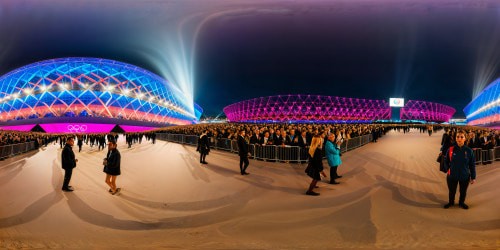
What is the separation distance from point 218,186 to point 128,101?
196ft

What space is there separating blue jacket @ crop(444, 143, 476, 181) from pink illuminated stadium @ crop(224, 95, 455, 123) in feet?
406

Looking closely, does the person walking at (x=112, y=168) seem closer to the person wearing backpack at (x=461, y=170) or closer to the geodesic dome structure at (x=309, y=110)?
the person wearing backpack at (x=461, y=170)

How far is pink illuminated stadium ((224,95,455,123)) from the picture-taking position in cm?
13312

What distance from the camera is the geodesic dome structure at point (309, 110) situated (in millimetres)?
132375

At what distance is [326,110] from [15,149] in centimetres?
12967

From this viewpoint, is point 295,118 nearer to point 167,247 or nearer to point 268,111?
point 268,111

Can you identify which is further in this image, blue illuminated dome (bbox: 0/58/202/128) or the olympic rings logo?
blue illuminated dome (bbox: 0/58/202/128)

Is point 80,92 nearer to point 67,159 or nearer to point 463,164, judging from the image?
point 67,159

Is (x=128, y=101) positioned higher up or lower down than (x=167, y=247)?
higher up

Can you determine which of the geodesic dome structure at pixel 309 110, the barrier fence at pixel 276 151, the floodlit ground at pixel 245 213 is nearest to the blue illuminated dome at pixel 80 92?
the barrier fence at pixel 276 151

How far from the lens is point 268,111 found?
137 metres

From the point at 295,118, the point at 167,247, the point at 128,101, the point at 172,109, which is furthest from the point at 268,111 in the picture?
the point at 167,247

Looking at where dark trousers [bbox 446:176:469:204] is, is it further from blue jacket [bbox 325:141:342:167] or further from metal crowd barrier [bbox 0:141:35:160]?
metal crowd barrier [bbox 0:141:35:160]

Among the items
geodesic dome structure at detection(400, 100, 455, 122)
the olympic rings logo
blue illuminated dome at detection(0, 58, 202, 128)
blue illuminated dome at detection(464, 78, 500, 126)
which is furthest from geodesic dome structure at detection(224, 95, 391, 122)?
the olympic rings logo
